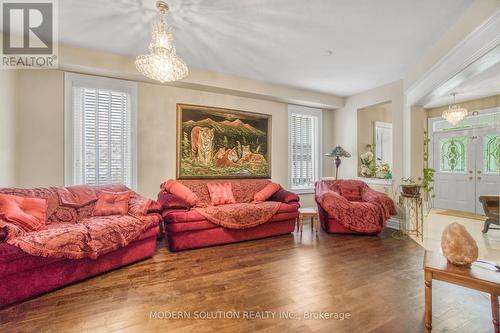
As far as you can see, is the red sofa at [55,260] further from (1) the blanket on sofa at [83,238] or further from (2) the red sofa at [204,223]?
(2) the red sofa at [204,223]

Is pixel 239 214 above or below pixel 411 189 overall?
below

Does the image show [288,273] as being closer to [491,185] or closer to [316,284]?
[316,284]

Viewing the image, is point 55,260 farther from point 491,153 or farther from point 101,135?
point 491,153

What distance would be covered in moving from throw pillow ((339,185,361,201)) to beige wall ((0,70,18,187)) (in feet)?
17.1

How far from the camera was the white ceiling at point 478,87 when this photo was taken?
161 inches

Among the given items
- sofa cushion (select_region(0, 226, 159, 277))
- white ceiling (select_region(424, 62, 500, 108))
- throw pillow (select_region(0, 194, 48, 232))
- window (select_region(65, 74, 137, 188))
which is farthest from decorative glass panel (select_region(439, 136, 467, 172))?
throw pillow (select_region(0, 194, 48, 232))

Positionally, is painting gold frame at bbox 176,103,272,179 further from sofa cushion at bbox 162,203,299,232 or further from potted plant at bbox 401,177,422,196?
potted plant at bbox 401,177,422,196

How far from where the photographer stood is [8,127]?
3021 millimetres

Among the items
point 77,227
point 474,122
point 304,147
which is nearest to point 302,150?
point 304,147

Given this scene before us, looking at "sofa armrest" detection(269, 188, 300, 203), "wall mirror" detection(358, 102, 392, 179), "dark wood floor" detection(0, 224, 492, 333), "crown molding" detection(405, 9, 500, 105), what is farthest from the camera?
"wall mirror" detection(358, 102, 392, 179)

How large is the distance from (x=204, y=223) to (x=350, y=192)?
2.93m

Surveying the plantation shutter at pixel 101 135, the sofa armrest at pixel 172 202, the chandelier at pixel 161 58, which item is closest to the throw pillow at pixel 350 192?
the sofa armrest at pixel 172 202

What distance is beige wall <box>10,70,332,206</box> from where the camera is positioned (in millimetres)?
3338

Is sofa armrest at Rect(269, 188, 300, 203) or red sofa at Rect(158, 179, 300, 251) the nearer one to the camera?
red sofa at Rect(158, 179, 300, 251)
